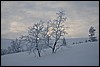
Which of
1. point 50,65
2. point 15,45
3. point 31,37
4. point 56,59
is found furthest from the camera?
point 15,45

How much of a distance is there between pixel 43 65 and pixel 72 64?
5.54 meters

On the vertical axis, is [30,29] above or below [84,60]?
above

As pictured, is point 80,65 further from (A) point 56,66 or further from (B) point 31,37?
(B) point 31,37

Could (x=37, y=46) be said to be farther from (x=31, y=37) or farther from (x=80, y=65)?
(x=80, y=65)

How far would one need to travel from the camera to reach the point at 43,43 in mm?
52000

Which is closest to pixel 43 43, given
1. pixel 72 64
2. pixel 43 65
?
pixel 43 65

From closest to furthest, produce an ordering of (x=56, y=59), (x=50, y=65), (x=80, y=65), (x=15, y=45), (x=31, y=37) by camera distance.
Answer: (x=80, y=65) < (x=50, y=65) < (x=56, y=59) < (x=31, y=37) < (x=15, y=45)

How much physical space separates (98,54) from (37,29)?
1376 cm

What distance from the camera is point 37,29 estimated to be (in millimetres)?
50656

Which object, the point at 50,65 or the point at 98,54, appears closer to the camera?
the point at 50,65

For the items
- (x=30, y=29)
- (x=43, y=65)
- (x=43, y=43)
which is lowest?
(x=43, y=65)

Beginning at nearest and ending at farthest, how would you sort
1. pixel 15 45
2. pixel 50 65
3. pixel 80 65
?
pixel 80 65
pixel 50 65
pixel 15 45

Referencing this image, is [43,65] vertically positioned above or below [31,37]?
below

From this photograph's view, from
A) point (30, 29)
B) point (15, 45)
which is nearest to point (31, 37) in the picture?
point (30, 29)
